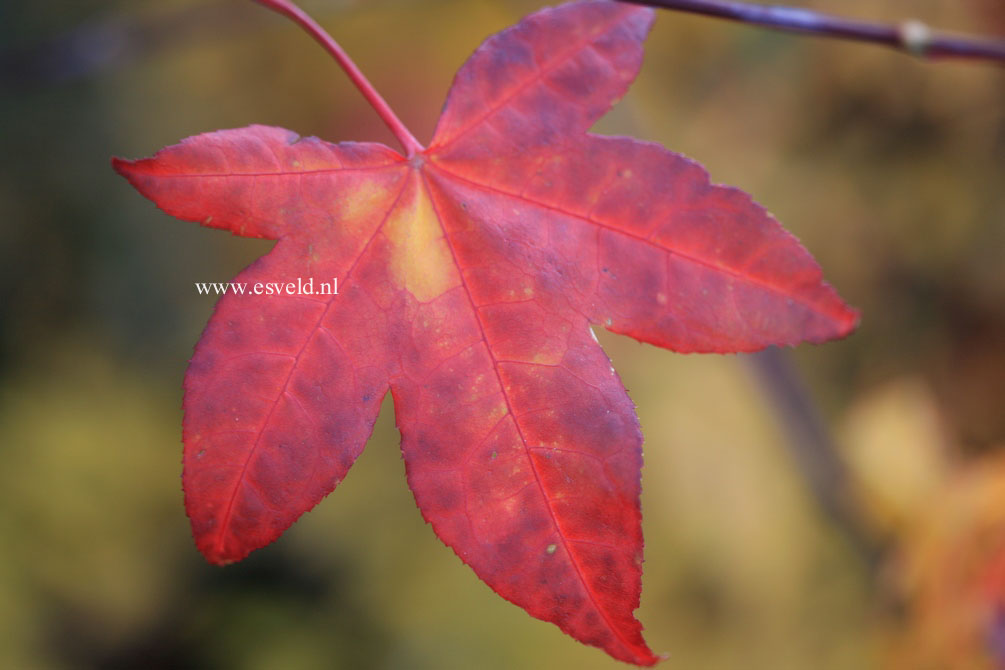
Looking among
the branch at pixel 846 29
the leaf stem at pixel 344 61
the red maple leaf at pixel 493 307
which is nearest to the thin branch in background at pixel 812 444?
the branch at pixel 846 29

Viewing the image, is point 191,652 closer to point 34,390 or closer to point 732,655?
point 34,390

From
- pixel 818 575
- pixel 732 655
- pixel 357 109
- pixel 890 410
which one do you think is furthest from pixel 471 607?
pixel 357 109

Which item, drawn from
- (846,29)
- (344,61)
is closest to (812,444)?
(846,29)

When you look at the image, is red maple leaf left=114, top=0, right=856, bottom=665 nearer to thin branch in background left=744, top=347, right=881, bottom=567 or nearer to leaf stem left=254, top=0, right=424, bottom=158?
leaf stem left=254, top=0, right=424, bottom=158

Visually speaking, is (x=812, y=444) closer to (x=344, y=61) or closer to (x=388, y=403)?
(x=388, y=403)

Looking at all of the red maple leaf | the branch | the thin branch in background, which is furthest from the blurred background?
the red maple leaf
